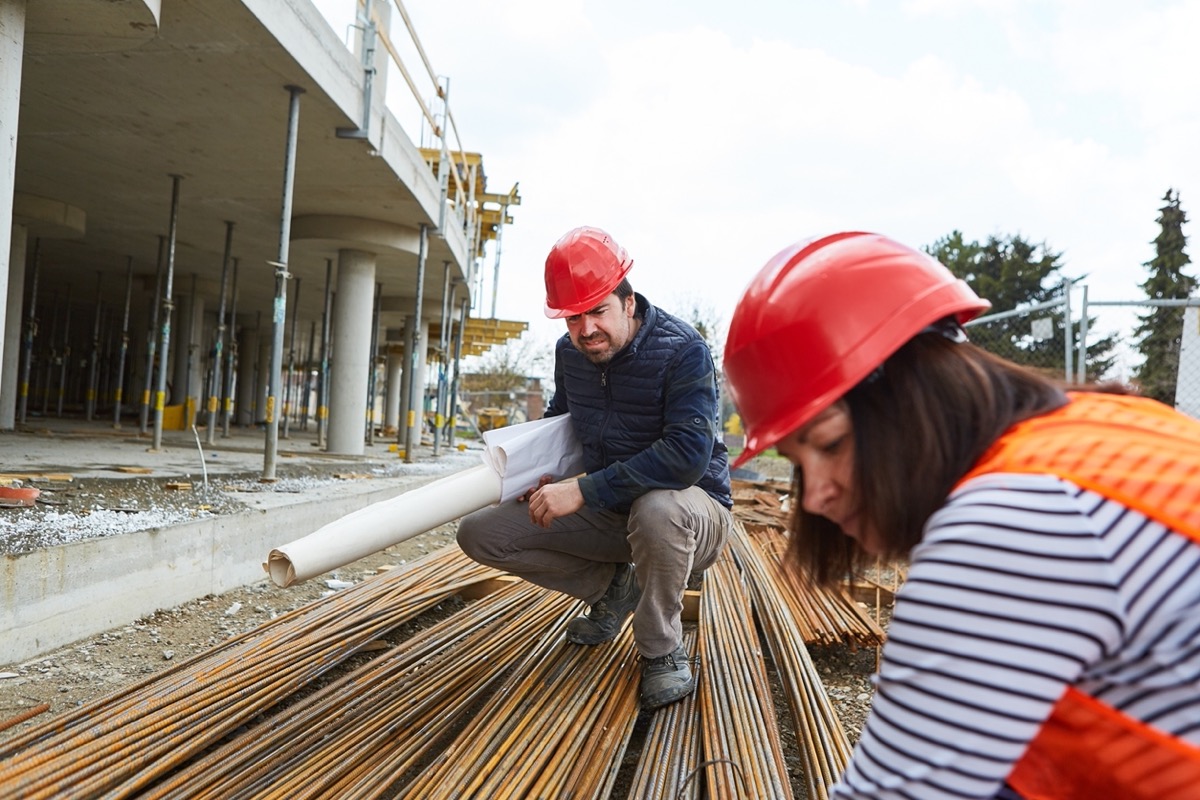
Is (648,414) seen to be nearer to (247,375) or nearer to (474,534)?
(474,534)

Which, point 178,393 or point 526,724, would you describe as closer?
point 526,724

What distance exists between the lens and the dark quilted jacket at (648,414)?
9.16 feet

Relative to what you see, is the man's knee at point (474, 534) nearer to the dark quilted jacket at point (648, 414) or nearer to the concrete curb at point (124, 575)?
the dark quilted jacket at point (648, 414)

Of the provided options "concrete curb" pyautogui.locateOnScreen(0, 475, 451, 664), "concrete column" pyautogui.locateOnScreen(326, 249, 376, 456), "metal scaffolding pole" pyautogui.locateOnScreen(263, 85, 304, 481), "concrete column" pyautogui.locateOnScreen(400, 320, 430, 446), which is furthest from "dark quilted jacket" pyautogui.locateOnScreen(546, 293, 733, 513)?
"concrete column" pyautogui.locateOnScreen(326, 249, 376, 456)

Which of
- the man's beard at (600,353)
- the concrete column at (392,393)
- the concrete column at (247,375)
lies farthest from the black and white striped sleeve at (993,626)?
the concrete column at (392,393)

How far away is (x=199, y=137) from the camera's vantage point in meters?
7.68

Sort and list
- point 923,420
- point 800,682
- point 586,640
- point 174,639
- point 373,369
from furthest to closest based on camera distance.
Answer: point 373,369 → point 174,639 → point 586,640 → point 800,682 → point 923,420

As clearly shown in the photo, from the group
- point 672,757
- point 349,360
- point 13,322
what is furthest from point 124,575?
point 13,322

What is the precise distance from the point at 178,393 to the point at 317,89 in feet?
47.1

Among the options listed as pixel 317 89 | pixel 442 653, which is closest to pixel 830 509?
pixel 442 653

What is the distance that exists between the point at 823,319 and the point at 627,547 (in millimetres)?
2101

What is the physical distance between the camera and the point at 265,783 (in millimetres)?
2066

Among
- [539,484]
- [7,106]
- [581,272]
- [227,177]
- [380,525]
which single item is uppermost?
[227,177]

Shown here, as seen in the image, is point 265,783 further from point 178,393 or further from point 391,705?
point 178,393
